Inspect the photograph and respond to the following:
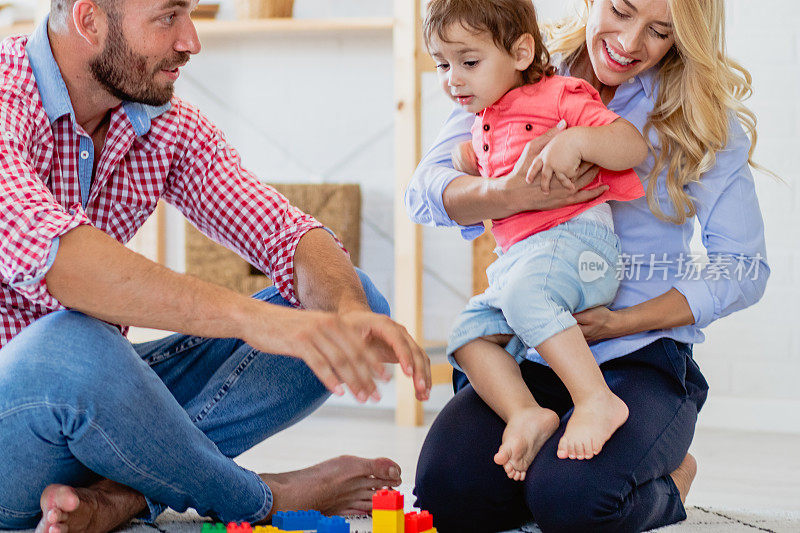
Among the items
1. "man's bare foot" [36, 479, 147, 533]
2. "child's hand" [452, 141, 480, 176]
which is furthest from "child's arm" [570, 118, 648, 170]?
"man's bare foot" [36, 479, 147, 533]

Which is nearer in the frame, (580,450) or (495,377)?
(580,450)

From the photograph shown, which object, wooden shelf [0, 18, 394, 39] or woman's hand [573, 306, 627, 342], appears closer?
woman's hand [573, 306, 627, 342]

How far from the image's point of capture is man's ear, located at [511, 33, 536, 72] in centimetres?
129

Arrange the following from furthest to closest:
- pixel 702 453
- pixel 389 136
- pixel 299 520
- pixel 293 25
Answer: pixel 389 136, pixel 293 25, pixel 702 453, pixel 299 520

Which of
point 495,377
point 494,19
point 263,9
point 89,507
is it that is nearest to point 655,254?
point 495,377

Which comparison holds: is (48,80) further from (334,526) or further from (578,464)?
(578,464)

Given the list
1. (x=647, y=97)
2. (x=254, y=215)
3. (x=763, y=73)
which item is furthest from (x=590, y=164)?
(x=763, y=73)

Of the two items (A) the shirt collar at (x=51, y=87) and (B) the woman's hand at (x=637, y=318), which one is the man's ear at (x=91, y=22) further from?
(B) the woman's hand at (x=637, y=318)

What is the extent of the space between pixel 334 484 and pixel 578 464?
327 mm

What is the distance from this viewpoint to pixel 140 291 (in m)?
1.00

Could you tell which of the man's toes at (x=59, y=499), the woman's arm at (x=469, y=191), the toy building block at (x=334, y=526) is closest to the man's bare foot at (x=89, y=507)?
the man's toes at (x=59, y=499)

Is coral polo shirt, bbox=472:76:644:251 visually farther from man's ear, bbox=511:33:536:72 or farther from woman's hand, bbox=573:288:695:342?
woman's hand, bbox=573:288:695:342

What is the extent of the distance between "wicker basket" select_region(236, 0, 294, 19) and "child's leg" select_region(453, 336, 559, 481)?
1.34m

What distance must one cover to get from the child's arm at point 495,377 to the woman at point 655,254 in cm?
5
